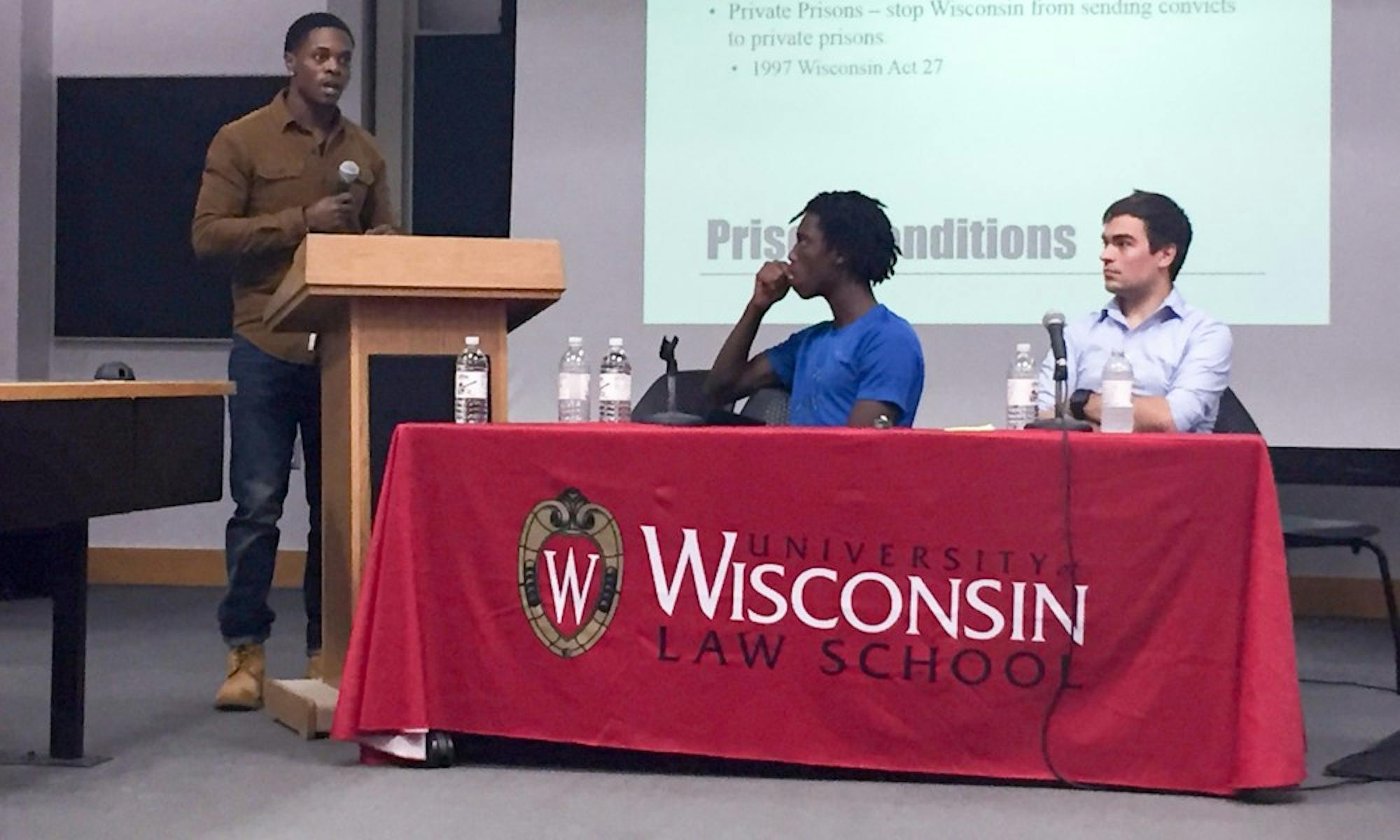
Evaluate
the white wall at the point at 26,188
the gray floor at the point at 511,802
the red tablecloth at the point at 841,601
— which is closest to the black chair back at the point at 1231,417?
the gray floor at the point at 511,802

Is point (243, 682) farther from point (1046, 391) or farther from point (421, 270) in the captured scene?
point (1046, 391)

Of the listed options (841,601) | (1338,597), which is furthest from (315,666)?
(1338,597)

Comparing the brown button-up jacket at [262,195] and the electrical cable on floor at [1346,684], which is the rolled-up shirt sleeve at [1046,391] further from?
the brown button-up jacket at [262,195]

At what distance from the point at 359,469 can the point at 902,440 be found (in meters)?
1.09

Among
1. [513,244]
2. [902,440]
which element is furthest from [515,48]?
[902,440]

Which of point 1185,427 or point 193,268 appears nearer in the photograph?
point 1185,427

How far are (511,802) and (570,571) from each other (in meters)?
0.44

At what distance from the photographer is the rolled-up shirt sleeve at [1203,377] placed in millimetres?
3215

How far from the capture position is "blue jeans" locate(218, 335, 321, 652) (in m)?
3.53

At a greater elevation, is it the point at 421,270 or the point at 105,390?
the point at 421,270

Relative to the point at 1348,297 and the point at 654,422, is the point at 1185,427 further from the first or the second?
the point at 1348,297

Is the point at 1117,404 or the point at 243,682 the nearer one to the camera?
the point at 1117,404

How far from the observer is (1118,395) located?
116 inches

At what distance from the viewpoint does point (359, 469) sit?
3.09 meters
